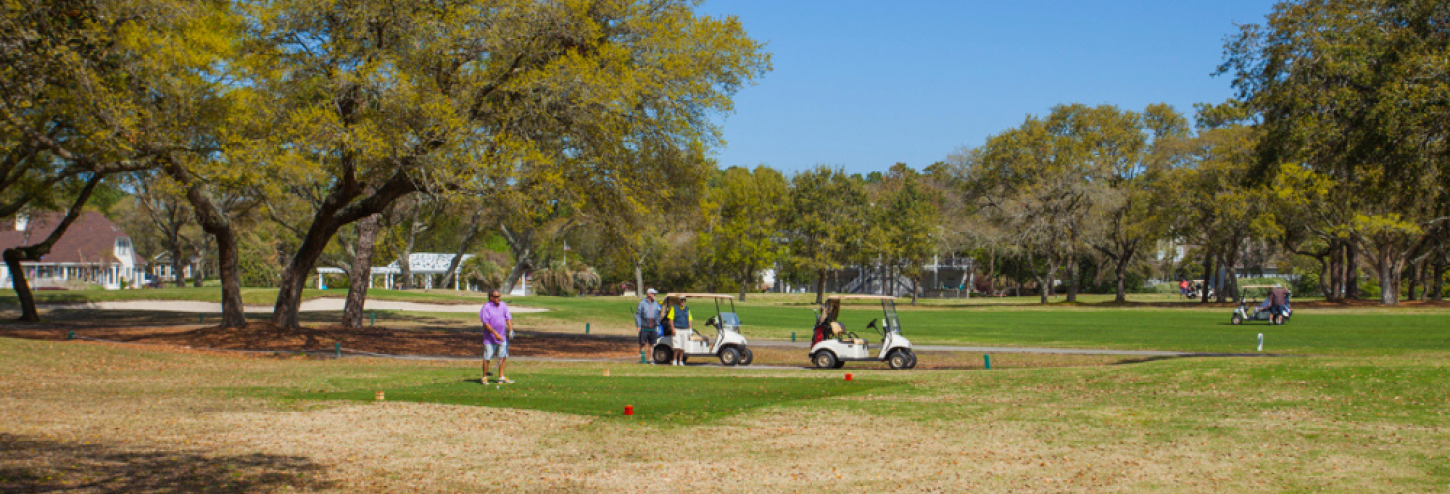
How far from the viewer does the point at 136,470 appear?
9.28m

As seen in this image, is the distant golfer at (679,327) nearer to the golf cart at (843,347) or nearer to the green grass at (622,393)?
the golf cart at (843,347)

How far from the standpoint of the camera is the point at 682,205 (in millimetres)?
28516

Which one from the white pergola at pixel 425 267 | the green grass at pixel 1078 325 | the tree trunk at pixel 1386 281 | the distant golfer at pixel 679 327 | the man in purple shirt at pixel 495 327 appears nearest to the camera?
the man in purple shirt at pixel 495 327

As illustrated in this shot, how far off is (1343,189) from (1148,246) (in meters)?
18.2

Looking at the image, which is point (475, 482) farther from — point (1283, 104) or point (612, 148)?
point (1283, 104)

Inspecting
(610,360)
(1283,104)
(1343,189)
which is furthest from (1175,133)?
(610,360)

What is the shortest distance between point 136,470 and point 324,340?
1771 centimetres

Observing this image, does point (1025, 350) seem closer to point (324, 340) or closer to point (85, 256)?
point (324, 340)

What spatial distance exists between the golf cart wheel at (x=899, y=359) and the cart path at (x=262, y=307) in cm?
2808

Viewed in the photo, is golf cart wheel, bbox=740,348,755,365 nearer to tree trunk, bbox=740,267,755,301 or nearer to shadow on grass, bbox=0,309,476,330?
shadow on grass, bbox=0,309,476,330

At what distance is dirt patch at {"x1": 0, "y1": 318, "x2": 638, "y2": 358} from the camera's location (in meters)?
25.1

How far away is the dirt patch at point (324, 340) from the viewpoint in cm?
2511

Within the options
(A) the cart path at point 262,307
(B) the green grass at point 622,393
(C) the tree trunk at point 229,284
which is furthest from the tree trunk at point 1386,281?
(C) the tree trunk at point 229,284

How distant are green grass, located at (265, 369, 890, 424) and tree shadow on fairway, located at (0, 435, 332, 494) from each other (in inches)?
163
